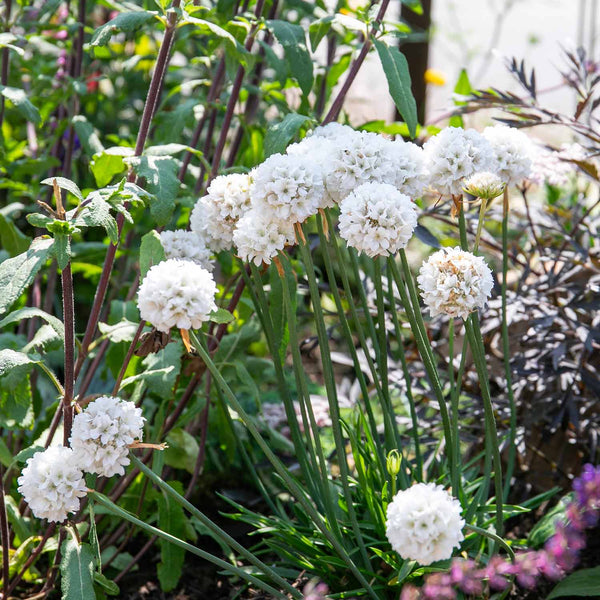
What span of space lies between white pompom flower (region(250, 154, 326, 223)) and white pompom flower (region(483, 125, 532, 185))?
1.38 feet

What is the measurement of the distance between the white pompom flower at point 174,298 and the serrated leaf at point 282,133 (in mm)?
575

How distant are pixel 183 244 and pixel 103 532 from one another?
40.2 inches

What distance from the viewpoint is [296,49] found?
1.75m

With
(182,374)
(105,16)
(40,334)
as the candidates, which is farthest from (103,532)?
(105,16)

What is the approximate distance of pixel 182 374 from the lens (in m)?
1.87

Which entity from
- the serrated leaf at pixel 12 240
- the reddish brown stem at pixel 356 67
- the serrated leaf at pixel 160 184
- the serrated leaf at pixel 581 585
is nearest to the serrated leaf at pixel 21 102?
the serrated leaf at pixel 12 240

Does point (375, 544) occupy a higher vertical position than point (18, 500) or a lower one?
higher

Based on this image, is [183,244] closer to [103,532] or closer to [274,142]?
[274,142]

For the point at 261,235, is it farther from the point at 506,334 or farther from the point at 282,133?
the point at 506,334

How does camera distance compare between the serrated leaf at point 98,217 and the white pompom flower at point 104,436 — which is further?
the serrated leaf at point 98,217

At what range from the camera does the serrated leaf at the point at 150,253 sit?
55.2 inches

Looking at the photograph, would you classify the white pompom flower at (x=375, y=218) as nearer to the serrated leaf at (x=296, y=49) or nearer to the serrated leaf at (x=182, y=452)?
the serrated leaf at (x=296, y=49)

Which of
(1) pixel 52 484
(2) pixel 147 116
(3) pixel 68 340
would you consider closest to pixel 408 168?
(2) pixel 147 116

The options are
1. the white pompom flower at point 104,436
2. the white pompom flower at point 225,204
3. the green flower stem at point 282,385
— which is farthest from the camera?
the green flower stem at point 282,385
